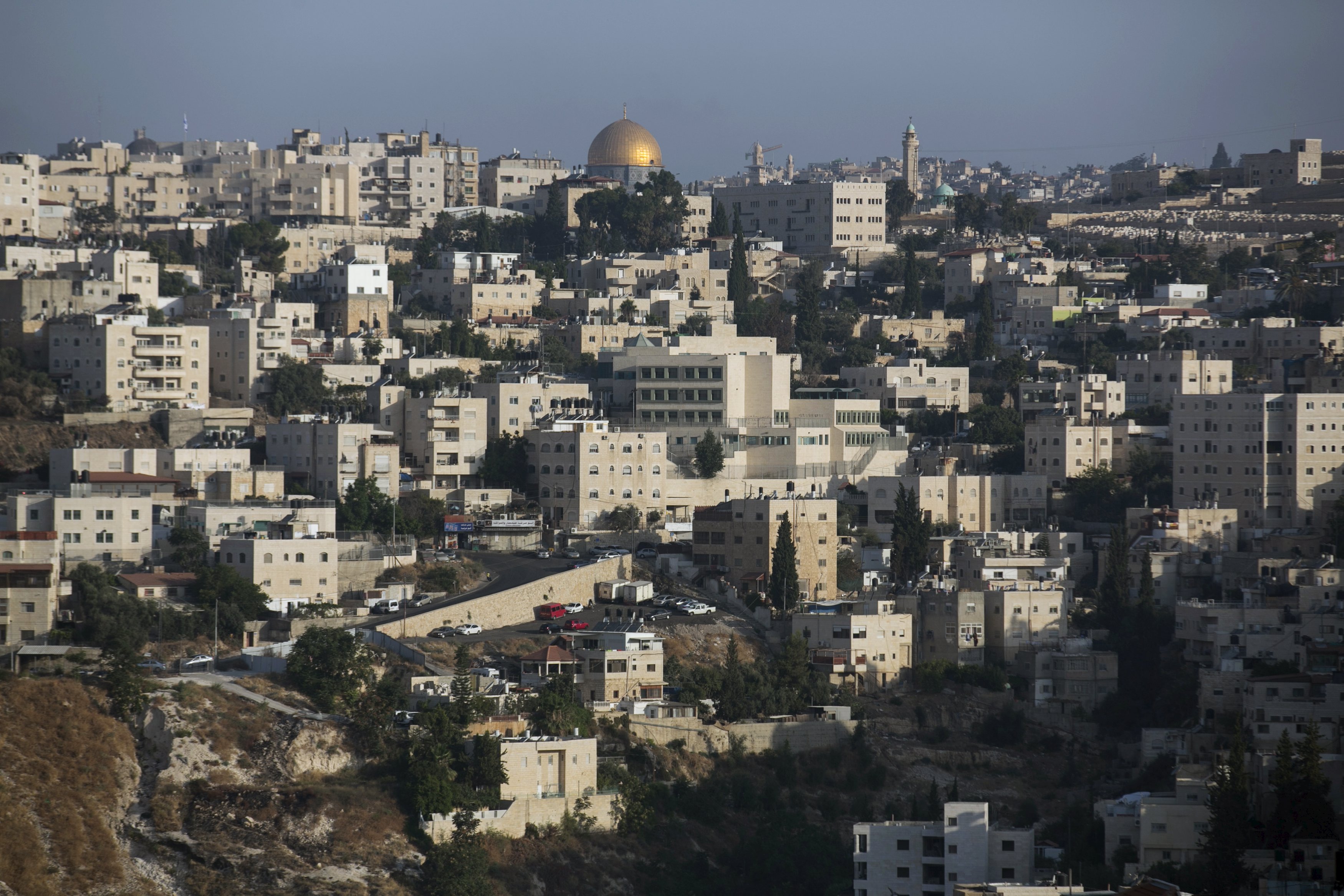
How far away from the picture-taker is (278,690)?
187 feet

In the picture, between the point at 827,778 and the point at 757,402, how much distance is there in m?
19.7

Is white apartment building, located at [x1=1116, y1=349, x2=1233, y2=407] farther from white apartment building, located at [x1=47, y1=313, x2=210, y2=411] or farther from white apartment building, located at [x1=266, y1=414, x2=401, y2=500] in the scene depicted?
white apartment building, located at [x1=47, y1=313, x2=210, y2=411]

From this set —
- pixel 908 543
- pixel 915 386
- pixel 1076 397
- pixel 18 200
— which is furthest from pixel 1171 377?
pixel 18 200

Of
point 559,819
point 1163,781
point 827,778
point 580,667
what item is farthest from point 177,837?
point 1163,781

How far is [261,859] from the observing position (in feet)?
168

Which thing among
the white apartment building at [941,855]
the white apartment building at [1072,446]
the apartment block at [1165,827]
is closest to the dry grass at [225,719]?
the white apartment building at [941,855]

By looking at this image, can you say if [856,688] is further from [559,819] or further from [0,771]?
[0,771]

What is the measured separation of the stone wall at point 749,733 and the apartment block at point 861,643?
7.33ft

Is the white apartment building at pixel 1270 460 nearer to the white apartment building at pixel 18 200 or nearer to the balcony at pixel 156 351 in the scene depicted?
the balcony at pixel 156 351

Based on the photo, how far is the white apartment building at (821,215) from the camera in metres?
109

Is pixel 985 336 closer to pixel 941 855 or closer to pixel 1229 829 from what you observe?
pixel 941 855

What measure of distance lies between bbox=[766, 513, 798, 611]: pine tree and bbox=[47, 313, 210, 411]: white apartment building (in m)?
19.8

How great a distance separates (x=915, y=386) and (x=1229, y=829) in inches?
1375

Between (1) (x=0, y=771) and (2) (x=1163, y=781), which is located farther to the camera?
(2) (x=1163, y=781)
